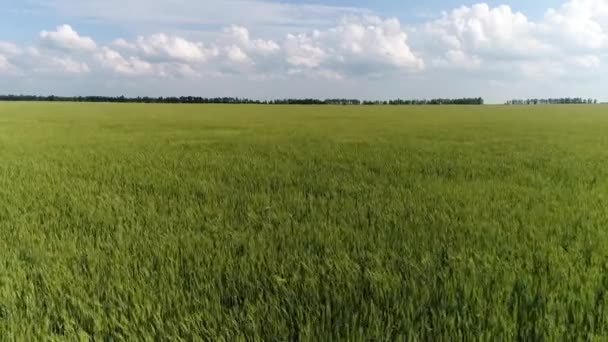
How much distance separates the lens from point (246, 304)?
8.11 feet

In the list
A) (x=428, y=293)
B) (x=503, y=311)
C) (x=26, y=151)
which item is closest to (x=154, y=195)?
(x=428, y=293)

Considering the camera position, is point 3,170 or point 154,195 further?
point 3,170

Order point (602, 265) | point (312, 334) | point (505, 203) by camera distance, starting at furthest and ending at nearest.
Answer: point (505, 203), point (602, 265), point (312, 334)

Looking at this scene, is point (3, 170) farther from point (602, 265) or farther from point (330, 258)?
point (602, 265)

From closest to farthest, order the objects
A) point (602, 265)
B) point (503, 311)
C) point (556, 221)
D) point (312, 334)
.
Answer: point (312, 334)
point (503, 311)
point (602, 265)
point (556, 221)

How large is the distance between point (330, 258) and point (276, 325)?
3.45 feet

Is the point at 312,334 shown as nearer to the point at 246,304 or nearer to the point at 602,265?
the point at 246,304

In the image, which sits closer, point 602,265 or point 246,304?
point 246,304

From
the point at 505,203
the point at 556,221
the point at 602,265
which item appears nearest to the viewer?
the point at 602,265

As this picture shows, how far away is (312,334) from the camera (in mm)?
2150

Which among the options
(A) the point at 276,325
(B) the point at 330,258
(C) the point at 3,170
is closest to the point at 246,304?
(A) the point at 276,325

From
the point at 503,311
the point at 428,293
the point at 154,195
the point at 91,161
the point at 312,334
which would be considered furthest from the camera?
the point at 91,161

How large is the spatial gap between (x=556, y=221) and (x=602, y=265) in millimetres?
1339

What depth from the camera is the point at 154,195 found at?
19.4 ft
